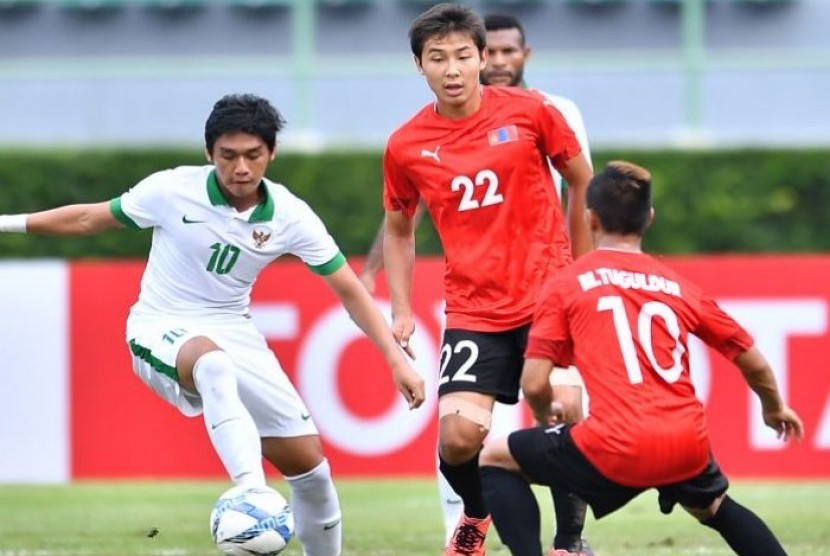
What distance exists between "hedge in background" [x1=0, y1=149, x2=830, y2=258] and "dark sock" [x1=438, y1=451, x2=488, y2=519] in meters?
10.1

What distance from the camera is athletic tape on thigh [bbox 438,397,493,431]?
7.26m

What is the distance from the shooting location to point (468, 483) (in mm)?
7422

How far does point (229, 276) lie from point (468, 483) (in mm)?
1322

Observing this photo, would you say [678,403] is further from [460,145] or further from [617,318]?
[460,145]

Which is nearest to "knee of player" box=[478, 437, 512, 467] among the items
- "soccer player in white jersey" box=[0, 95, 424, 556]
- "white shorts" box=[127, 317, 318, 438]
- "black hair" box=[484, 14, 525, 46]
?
"soccer player in white jersey" box=[0, 95, 424, 556]

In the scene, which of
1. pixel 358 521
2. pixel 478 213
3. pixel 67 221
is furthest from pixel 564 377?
pixel 358 521

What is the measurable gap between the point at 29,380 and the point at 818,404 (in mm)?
5551

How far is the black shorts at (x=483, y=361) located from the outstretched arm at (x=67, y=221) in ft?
4.88

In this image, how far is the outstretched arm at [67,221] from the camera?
301 inches

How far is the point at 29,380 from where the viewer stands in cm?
1333

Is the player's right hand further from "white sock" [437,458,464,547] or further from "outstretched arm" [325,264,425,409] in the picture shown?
"white sock" [437,458,464,547]

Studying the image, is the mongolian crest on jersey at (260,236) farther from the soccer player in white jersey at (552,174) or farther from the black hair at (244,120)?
the soccer player in white jersey at (552,174)

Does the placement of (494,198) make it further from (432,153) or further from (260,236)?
(260,236)

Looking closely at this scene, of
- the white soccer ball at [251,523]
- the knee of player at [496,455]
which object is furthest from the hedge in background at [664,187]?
the knee of player at [496,455]
